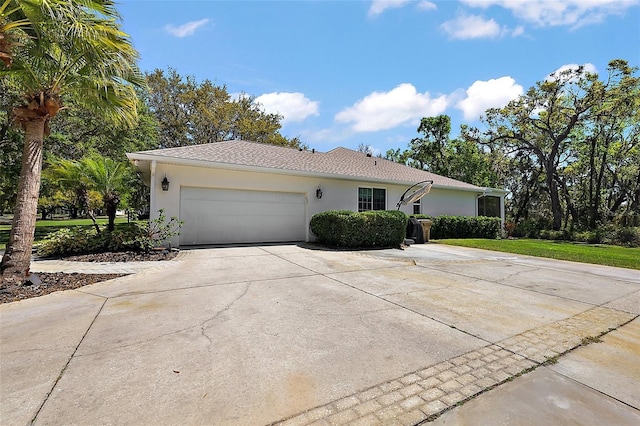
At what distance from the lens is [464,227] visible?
14922 mm

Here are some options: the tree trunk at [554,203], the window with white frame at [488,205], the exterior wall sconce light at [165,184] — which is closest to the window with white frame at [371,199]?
the exterior wall sconce light at [165,184]

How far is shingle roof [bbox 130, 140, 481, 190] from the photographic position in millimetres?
10000

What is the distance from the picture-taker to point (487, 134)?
74.1 feet

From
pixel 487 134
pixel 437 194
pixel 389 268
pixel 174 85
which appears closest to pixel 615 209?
pixel 487 134

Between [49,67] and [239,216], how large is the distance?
20.3 feet

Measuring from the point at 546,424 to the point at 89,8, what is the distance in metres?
8.16

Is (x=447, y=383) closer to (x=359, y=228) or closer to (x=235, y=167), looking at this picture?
(x=359, y=228)

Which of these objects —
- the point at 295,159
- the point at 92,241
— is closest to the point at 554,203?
the point at 295,159

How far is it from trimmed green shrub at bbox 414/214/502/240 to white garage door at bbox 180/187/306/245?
566 centimetres

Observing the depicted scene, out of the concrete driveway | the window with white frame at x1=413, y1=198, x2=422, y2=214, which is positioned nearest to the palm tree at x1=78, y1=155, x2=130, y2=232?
the concrete driveway

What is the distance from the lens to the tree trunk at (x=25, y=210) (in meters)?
5.07

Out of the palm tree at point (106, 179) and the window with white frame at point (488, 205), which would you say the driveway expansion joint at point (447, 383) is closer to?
the palm tree at point (106, 179)

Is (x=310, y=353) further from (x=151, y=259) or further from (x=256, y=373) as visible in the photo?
(x=151, y=259)

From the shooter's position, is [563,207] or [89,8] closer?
[89,8]
